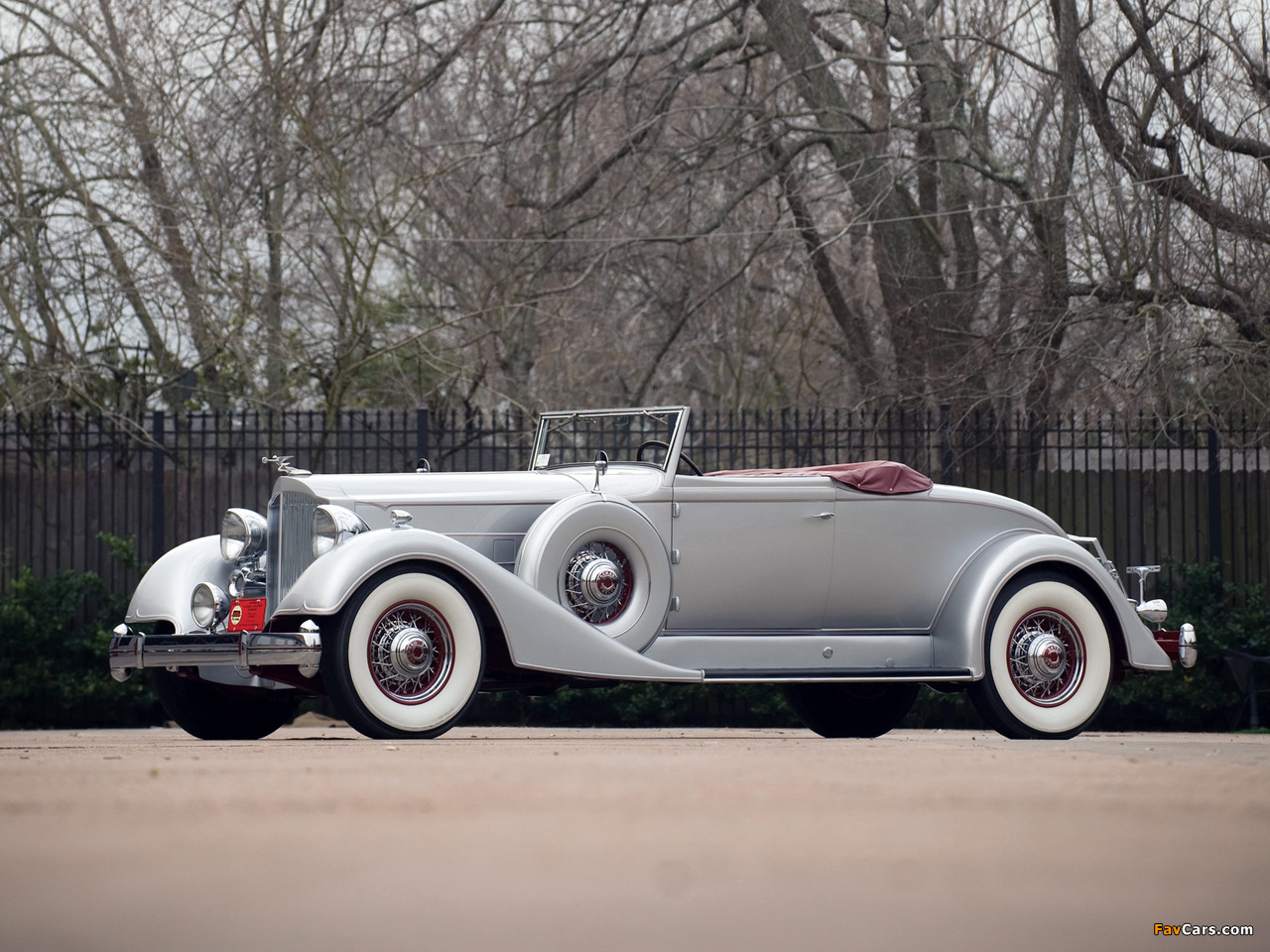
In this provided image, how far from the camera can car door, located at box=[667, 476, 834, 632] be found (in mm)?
7637

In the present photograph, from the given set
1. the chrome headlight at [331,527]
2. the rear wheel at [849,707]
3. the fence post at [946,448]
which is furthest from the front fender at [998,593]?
the fence post at [946,448]

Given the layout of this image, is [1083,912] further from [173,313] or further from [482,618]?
[173,313]

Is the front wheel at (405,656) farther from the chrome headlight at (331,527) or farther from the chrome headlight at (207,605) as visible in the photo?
the chrome headlight at (207,605)

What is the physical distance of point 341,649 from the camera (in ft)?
21.8

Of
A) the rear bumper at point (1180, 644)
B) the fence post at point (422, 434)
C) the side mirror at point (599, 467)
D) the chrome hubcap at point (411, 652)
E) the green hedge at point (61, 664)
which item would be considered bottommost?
the green hedge at point (61, 664)

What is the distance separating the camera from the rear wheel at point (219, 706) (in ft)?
26.9

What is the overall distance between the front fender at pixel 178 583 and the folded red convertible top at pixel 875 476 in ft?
8.33

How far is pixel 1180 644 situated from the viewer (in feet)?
27.5

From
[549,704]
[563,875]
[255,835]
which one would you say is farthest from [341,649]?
[549,704]

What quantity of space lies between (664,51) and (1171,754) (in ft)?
31.0

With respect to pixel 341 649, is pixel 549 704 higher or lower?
lower

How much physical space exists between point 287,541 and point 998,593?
11.4 ft

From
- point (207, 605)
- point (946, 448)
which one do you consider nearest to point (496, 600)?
point (207, 605)

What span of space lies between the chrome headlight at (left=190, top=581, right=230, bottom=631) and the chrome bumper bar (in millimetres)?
649
